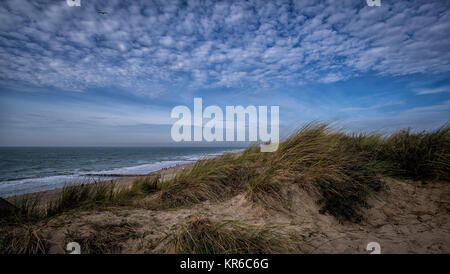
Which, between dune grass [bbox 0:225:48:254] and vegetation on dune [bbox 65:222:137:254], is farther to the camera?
vegetation on dune [bbox 65:222:137:254]

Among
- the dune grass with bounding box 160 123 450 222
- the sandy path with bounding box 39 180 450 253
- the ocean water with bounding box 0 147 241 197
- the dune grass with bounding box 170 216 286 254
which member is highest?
the dune grass with bounding box 160 123 450 222

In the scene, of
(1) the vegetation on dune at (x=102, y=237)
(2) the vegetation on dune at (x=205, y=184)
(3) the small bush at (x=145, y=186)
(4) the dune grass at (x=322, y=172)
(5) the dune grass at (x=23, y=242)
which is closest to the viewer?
(5) the dune grass at (x=23, y=242)

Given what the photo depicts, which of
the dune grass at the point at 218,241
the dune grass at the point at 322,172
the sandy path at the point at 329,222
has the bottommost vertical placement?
the sandy path at the point at 329,222

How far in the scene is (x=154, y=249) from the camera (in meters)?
2.26

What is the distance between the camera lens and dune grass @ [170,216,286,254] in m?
2.10

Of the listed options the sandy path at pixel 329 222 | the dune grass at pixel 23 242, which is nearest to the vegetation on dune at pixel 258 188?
the dune grass at pixel 23 242

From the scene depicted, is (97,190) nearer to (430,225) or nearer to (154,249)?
(154,249)

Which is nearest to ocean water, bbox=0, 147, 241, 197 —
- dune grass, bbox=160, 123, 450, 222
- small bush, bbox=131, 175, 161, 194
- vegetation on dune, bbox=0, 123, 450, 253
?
vegetation on dune, bbox=0, 123, 450, 253

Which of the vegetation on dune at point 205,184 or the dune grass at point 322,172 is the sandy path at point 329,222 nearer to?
the dune grass at point 322,172

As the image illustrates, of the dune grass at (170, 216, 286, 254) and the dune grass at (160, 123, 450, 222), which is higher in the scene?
the dune grass at (160, 123, 450, 222)

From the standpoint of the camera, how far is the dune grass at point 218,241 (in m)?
2.10

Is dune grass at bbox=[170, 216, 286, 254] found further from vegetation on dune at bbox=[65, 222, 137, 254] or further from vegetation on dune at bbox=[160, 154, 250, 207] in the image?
vegetation on dune at bbox=[160, 154, 250, 207]

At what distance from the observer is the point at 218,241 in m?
2.17
